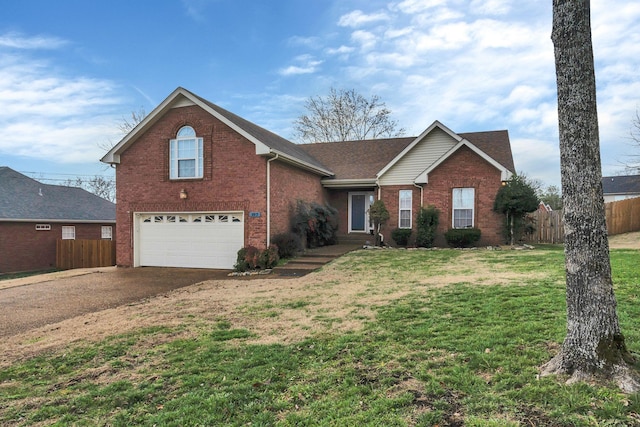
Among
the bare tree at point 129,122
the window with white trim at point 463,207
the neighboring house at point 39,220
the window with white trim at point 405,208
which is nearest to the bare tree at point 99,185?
the bare tree at point 129,122

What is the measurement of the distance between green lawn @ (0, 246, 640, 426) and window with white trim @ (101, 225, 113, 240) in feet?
76.2

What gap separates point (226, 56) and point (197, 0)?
3072 millimetres

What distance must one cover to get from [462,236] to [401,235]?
2.63 meters

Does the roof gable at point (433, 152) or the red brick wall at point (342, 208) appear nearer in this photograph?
the roof gable at point (433, 152)

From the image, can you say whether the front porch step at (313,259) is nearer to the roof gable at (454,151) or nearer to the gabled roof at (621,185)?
the roof gable at (454,151)

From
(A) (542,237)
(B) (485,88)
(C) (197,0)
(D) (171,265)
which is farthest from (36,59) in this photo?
(A) (542,237)

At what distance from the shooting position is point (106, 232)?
2619cm

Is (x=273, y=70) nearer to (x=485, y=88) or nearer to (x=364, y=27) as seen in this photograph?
(x=364, y=27)

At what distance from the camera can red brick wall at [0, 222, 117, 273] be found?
21.1 metres

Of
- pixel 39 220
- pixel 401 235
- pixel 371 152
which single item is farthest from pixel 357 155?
pixel 39 220

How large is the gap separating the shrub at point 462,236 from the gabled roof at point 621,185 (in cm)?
3790

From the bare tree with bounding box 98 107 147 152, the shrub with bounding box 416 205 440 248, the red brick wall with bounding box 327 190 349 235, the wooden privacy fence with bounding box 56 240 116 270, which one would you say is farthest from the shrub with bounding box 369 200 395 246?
the bare tree with bounding box 98 107 147 152

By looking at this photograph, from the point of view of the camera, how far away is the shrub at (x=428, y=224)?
16750mm

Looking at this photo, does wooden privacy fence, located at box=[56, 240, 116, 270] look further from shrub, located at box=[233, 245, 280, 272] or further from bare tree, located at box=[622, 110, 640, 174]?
bare tree, located at box=[622, 110, 640, 174]
